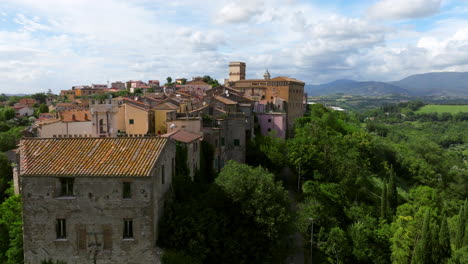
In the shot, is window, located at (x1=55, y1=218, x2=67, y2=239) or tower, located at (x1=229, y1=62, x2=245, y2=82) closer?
window, located at (x1=55, y1=218, x2=67, y2=239)

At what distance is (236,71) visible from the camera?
107m

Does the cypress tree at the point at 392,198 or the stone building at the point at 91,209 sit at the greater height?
the stone building at the point at 91,209

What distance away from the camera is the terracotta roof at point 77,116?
50122 mm

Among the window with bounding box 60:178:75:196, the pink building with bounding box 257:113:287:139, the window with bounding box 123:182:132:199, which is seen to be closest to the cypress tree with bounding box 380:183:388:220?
the pink building with bounding box 257:113:287:139

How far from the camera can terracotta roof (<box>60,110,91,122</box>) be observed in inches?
1973

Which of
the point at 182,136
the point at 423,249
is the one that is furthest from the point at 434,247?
the point at 182,136

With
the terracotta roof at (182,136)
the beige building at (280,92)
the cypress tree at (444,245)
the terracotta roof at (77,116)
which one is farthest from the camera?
the beige building at (280,92)

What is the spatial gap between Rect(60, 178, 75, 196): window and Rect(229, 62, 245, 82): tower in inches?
3336

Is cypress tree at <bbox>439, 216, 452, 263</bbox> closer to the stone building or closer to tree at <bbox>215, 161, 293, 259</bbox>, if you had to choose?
tree at <bbox>215, 161, 293, 259</bbox>

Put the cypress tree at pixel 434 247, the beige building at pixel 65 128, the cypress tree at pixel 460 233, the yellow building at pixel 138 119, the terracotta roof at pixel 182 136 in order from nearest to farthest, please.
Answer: the terracotta roof at pixel 182 136, the cypress tree at pixel 434 247, the cypress tree at pixel 460 233, the yellow building at pixel 138 119, the beige building at pixel 65 128

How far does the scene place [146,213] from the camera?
2406 centimetres

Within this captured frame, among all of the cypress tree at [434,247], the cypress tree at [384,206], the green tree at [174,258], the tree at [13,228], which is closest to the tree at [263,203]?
the green tree at [174,258]

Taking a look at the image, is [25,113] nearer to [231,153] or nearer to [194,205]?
[231,153]

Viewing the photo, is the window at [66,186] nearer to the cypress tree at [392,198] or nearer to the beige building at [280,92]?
the cypress tree at [392,198]
